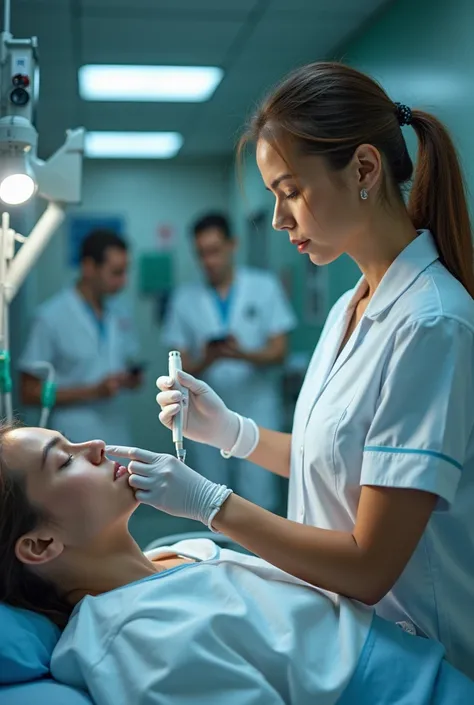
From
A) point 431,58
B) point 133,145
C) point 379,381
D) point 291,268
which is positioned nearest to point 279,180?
point 379,381

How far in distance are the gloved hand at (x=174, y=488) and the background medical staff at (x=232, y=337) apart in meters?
2.62

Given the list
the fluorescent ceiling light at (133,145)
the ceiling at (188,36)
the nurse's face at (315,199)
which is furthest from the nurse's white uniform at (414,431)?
the fluorescent ceiling light at (133,145)

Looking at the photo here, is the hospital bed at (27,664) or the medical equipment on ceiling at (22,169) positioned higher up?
the medical equipment on ceiling at (22,169)

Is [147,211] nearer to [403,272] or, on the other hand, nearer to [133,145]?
[133,145]

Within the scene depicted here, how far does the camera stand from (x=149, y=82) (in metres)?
4.16

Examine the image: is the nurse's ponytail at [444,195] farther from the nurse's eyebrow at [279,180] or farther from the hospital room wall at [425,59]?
the hospital room wall at [425,59]

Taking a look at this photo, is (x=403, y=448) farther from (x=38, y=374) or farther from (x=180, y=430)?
(x=38, y=374)

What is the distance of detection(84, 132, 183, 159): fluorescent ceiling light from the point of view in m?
5.11

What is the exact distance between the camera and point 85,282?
155 inches

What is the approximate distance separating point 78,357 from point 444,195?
2579 millimetres

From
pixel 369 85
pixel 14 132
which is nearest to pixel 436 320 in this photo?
pixel 369 85

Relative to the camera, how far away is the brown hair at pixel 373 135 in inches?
49.7

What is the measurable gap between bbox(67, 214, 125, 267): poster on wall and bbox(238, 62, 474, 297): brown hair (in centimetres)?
374

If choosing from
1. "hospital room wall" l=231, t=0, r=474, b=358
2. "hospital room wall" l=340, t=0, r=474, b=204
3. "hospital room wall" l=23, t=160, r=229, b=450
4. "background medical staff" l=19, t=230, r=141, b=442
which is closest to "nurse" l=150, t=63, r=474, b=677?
"hospital room wall" l=231, t=0, r=474, b=358
